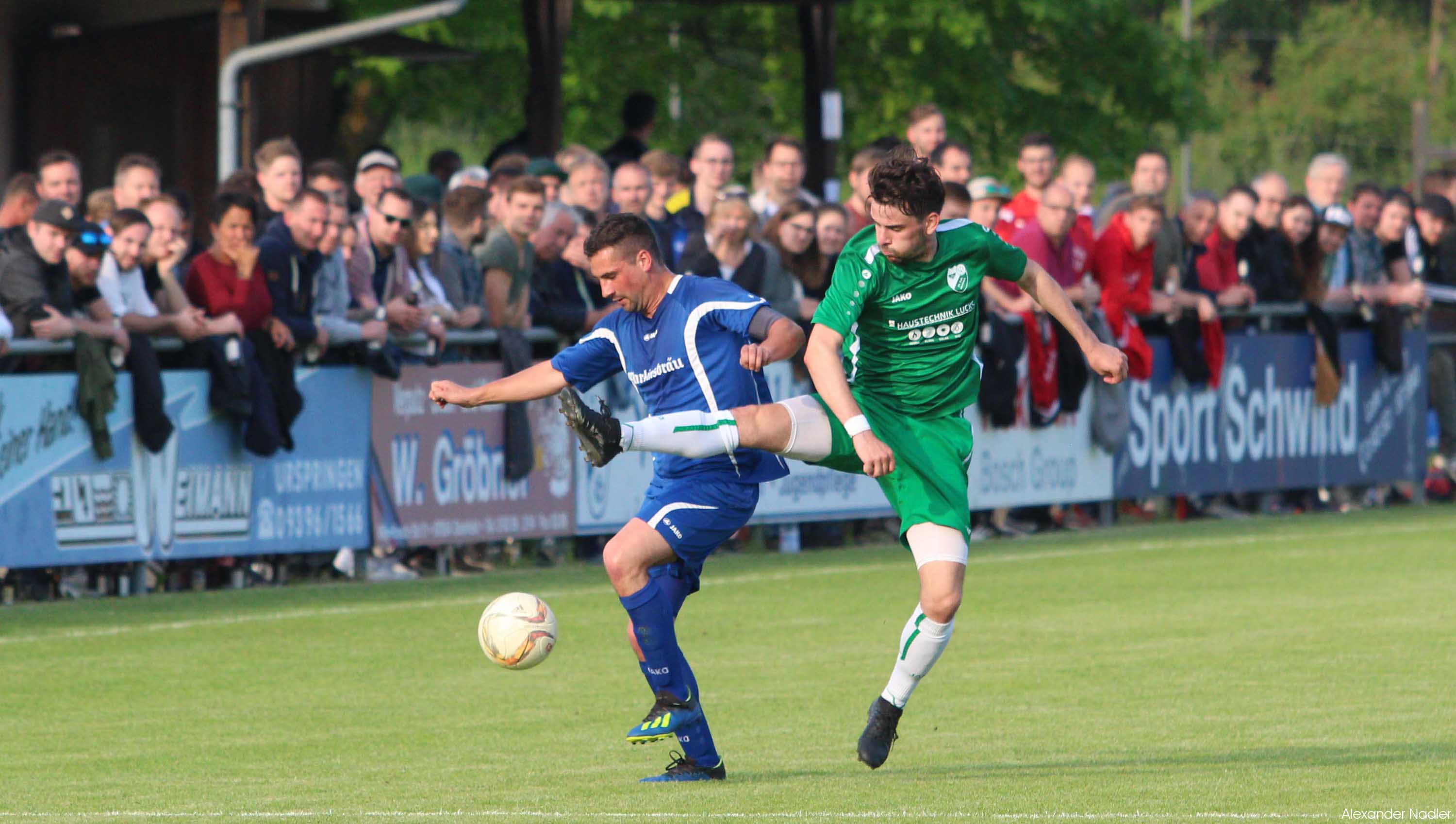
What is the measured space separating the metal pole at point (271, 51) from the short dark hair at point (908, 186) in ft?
34.5

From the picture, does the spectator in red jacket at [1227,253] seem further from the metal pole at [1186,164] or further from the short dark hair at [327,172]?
the metal pole at [1186,164]

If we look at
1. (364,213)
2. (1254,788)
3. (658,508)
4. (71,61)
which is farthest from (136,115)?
(1254,788)

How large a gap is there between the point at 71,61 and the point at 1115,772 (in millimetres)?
17544

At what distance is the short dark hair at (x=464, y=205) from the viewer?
48.2 ft

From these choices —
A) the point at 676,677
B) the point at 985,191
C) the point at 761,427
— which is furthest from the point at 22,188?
the point at 676,677

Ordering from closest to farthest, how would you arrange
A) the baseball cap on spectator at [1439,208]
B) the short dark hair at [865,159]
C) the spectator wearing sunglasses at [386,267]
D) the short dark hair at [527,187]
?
the spectator wearing sunglasses at [386,267] → the short dark hair at [527,187] → the short dark hair at [865,159] → the baseball cap on spectator at [1439,208]

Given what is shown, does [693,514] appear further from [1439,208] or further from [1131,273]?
[1439,208]

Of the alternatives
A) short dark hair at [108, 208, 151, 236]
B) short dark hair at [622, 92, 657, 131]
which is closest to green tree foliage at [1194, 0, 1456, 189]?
short dark hair at [622, 92, 657, 131]

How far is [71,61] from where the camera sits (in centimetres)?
2269

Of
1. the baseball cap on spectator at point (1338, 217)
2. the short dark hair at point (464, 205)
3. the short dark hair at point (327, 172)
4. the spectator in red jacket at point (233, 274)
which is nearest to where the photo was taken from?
the spectator in red jacket at point (233, 274)

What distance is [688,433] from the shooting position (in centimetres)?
767

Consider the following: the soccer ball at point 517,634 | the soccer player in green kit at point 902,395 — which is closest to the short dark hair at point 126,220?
the soccer ball at point 517,634

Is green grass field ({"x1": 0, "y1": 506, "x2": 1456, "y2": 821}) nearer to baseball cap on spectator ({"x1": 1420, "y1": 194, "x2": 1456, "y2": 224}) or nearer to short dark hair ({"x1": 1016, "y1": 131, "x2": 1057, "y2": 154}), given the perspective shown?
short dark hair ({"x1": 1016, "y1": 131, "x2": 1057, "y2": 154})

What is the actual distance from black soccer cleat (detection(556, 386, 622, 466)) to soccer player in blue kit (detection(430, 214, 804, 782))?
0.06m
